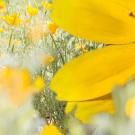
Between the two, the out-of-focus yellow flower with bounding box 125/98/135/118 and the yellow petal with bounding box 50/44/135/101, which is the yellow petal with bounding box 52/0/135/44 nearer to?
the yellow petal with bounding box 50/44/135/101

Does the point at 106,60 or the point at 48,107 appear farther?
the point at 48,107

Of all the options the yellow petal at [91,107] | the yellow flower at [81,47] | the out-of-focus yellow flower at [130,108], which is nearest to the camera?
the out-of-focus yellow flower at [130,108]

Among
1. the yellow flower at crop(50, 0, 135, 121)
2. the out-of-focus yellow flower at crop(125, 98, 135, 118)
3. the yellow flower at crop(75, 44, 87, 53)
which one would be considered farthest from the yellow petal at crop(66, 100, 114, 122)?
the yellow flower at crop(75, 44, 87, 53)

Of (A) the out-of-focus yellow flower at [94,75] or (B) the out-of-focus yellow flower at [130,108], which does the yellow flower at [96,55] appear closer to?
(A) the out-of-focus yellow flower at [94,75]

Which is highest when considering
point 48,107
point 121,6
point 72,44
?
point 72,44

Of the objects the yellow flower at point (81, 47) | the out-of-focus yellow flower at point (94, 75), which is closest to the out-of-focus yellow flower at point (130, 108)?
the out-of-focus yellow flower at point (94, 75)

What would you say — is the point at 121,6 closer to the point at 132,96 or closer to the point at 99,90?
the point at 99,90

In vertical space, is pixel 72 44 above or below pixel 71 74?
above

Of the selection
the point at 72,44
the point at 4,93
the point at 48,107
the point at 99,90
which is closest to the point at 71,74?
the point at 99,90

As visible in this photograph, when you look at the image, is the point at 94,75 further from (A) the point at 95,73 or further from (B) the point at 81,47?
(B) the point at 81,47
